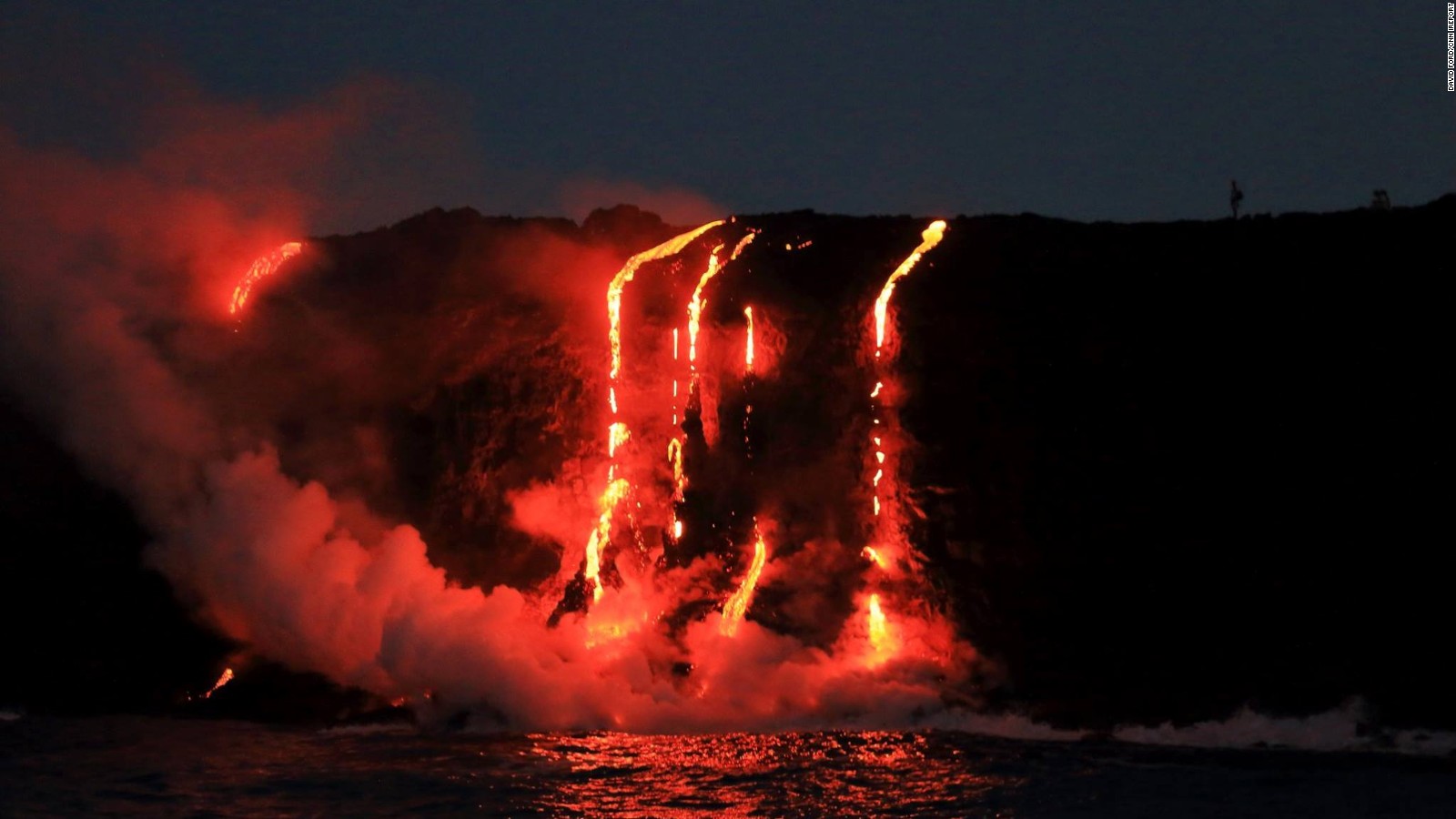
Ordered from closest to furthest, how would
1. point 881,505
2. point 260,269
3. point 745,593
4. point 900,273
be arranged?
point 881,505
point 745,593
point 900,273
point 260,269

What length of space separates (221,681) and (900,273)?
1127 cm

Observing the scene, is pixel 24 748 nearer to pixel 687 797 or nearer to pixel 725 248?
pixel 687 797

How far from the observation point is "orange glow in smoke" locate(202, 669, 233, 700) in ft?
78.9

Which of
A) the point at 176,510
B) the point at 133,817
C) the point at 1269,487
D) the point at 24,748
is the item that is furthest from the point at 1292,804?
the point at 176,510

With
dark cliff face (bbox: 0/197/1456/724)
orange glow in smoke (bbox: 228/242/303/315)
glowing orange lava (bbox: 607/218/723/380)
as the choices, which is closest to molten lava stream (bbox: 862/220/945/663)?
dark cliff face (bbox: 0/197/1456/724)

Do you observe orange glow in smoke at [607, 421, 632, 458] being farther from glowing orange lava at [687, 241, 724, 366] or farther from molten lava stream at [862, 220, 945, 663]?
molten lava stream at [862, 220, 945, 663]

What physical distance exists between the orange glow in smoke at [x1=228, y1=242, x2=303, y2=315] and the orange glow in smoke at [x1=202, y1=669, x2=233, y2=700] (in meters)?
5.66

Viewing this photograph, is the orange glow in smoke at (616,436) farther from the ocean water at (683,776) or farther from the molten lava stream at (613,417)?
the ocean water at (683,776)

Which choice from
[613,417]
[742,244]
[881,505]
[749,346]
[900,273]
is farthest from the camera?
[742,244]

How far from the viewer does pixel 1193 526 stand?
22.0m

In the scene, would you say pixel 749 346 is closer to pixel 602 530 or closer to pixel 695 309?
pixel 695 309

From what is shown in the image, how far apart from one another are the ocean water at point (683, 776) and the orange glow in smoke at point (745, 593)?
254 centimetres

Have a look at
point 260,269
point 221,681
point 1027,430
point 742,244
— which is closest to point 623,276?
point 742,244

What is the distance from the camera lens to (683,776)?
1784cm
